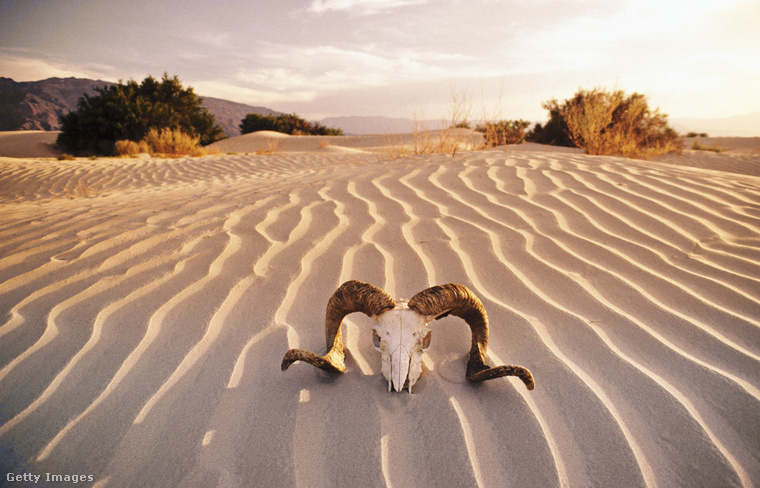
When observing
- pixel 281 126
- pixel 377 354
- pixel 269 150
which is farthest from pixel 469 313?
pixel 281 126

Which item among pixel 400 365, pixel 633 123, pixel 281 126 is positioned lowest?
pixel 400 365

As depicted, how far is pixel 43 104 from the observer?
63312 millimetres

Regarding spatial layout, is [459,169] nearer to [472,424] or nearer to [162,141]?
[472,424]

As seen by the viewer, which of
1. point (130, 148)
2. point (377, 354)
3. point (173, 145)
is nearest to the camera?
point (377, 354)

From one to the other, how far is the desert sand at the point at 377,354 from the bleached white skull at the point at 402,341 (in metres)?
0.11

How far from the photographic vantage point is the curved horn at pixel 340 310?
4.90 ft

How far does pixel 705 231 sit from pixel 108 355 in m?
4.11

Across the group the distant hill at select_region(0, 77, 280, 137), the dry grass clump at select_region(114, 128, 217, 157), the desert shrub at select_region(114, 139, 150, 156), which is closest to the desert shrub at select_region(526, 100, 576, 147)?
the dry grass clump at select_region(114, 128, 217, 157)

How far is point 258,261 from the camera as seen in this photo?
8.57ft

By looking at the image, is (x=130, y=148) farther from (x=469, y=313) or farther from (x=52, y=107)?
(x=52, y=107)

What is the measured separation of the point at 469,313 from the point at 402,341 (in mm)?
378

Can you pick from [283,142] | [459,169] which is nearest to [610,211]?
[459,169]

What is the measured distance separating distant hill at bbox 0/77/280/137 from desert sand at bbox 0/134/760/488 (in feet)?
118

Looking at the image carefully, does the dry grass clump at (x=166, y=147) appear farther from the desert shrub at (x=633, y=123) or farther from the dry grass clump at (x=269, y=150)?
the desert shrub at (x=633, y=123)
